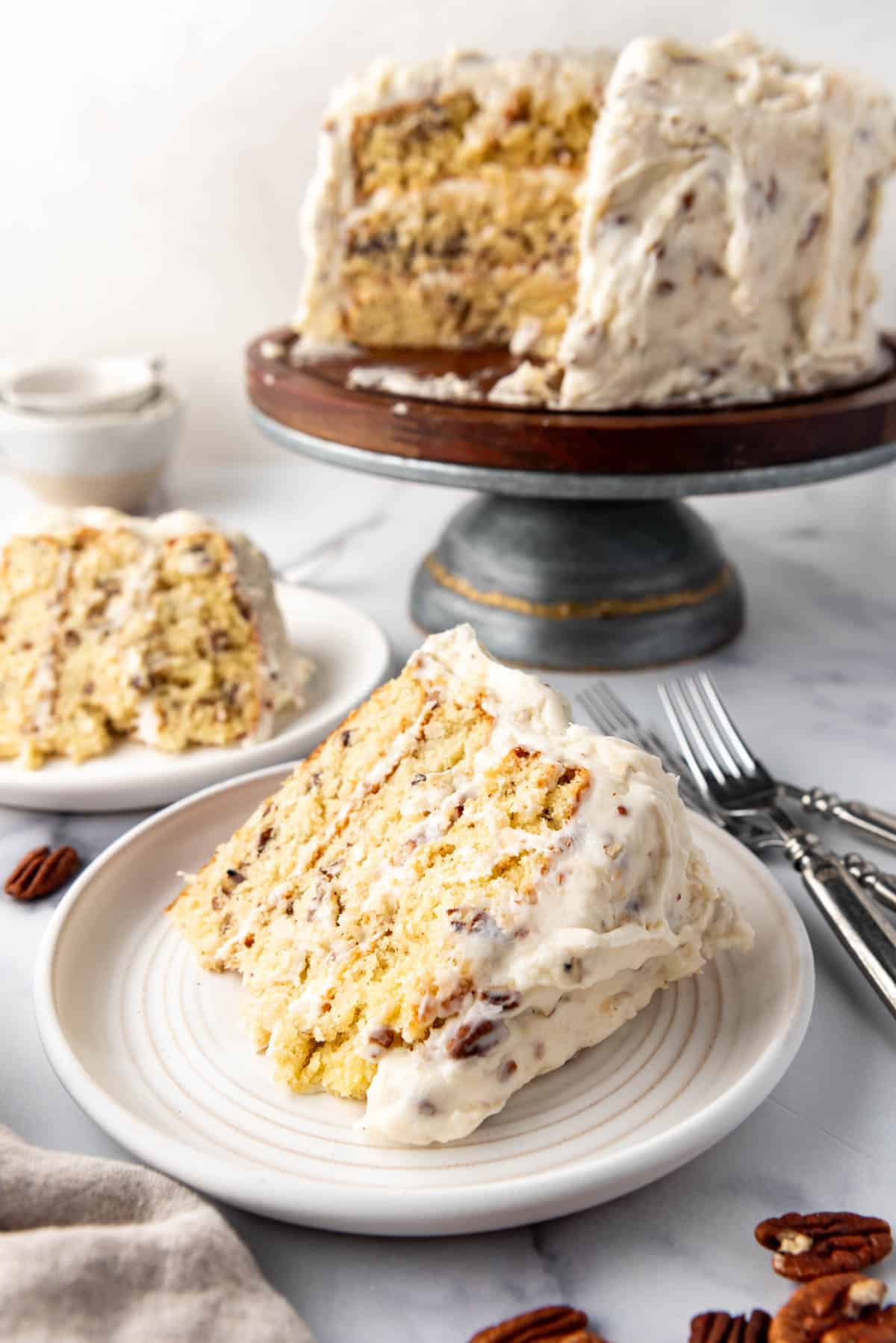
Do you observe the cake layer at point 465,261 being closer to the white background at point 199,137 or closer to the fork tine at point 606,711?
the white background at point 199,137

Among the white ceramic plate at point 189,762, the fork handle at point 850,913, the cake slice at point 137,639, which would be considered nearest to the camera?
the fork handle at point 850,913

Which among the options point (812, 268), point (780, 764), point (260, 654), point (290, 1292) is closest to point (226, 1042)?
point (290, 1292)

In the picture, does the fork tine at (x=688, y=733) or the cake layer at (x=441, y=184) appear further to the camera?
the cake layer at (x=441, y=184)

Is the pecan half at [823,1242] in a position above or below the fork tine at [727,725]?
above

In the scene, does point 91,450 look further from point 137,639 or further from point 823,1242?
point 823,1242

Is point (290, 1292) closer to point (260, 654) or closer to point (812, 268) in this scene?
point (260, 654)

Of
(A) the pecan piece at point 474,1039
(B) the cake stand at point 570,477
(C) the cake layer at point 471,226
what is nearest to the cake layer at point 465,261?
(C) the cake layer at point 471,226

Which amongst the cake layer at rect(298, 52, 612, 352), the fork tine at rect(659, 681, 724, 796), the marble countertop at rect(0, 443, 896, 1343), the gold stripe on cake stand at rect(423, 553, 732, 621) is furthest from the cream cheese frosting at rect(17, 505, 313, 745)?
the cake layer at rect(298, 52, 612, 352)
